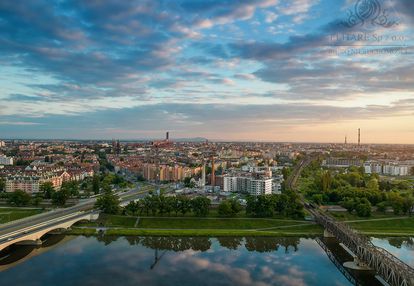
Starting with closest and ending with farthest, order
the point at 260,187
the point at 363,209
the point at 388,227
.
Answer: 1. the point at 388,227
2. the point at 363,209
3. the point at 260,187

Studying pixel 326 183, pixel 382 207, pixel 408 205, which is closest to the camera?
pixel 408 205

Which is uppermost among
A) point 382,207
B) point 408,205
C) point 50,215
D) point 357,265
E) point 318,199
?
point 408,205

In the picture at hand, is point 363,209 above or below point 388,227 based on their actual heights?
above

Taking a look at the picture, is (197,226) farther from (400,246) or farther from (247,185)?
(247,185)

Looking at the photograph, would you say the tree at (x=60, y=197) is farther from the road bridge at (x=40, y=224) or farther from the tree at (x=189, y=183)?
the tree at (x=189, y=183)

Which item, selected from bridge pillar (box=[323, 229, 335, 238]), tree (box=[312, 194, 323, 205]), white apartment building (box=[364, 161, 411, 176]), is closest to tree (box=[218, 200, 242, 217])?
bridge pillar (box=[323, 229, 335, 238])

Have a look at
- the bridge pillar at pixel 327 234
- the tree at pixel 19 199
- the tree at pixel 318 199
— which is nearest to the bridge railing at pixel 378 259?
the bridge pillar at pixel 327 234

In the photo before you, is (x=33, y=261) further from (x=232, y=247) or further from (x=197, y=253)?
(x=232, y=247)

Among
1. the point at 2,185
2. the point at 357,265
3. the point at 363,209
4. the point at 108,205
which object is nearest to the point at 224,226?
the point at 108,205
